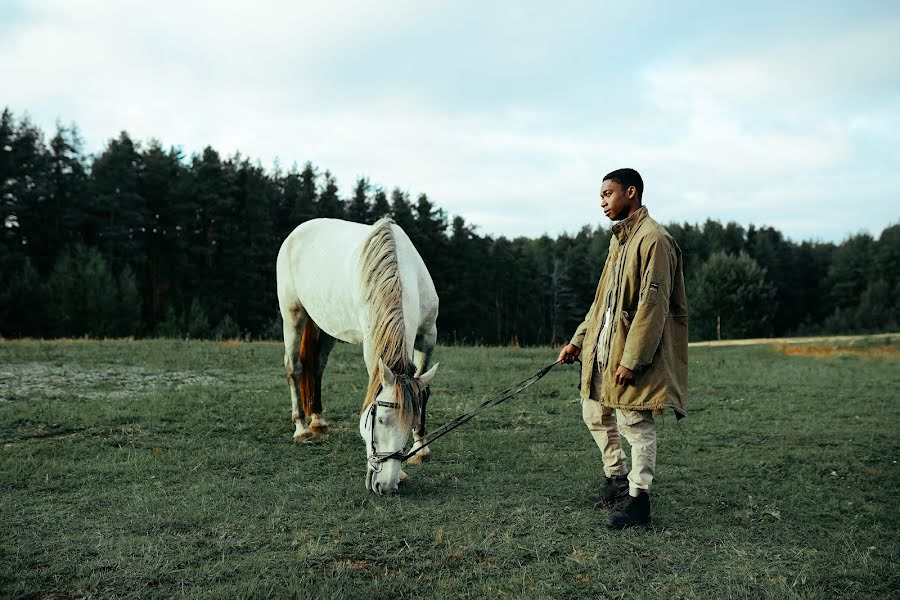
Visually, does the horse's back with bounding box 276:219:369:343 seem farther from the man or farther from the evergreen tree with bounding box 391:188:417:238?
the evergreen tree with bounding box 391:188:417:238

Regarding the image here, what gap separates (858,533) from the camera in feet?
12.4

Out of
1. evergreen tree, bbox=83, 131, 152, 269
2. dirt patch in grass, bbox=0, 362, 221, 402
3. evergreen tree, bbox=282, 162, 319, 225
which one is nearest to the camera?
dirt patch in grass, bbox=0, 362, 221, 402

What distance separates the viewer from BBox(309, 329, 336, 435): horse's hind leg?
21.1ft

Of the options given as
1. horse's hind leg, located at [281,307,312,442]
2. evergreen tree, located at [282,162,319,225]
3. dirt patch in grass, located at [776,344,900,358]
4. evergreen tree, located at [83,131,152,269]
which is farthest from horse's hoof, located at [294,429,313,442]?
evergreen tree, located at [282,162,319,225]

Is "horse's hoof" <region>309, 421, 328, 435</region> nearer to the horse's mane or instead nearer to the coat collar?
the horse's mane

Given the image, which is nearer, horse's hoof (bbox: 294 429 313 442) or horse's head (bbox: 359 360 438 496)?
horse's head (bbox: 359 360 438 496)

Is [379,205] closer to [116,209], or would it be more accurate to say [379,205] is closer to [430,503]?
[116,209]

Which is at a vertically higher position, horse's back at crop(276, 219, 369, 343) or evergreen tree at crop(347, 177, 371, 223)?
evergreen tree at crop(347, 177, 371, 223)

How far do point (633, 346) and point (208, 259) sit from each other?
3900 centimetres

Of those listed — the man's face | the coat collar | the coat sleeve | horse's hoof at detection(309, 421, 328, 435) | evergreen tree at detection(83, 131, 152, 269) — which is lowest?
horse's hoof at detection(309, 421, 328, 435)

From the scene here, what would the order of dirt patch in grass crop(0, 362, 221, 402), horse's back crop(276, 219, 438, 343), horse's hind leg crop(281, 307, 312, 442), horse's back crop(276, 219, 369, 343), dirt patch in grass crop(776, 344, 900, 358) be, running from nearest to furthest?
horse's back crop(276, 219, 438, 343), horse's back crop(276, 219, 369, 343), horse's hind leg crop(281, 307, 312, 442), dirt patch in grass crop(0, 362, 221, 402), dirt patch in grass crop(776, 344, 900, 358)

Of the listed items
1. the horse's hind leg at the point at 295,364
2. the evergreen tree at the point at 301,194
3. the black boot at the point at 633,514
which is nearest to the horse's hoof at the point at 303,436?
the horse's hind leg at the point at 295,364

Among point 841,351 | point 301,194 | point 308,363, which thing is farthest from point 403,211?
point 308,363

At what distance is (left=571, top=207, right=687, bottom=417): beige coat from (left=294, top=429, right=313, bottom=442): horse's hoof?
3165 mm
